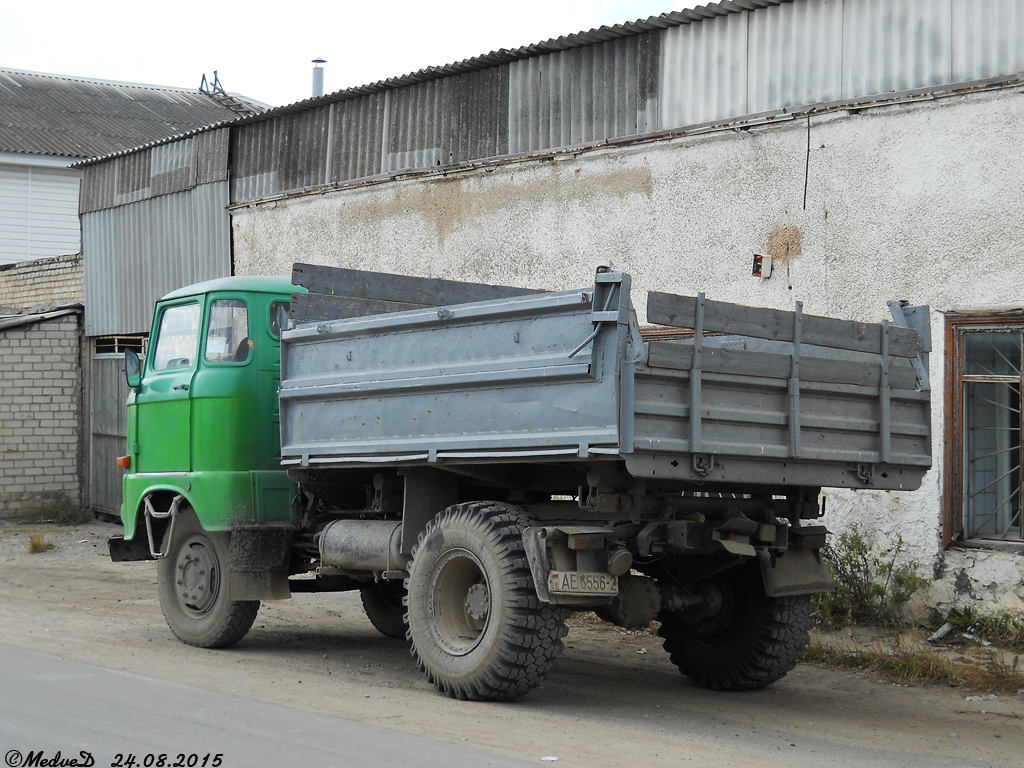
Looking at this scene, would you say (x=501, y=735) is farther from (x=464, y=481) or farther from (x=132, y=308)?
(x=132, y=308)

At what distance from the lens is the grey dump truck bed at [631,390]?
6.18 meters

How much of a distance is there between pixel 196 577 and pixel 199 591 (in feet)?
0.35

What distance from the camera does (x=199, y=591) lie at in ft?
29.3

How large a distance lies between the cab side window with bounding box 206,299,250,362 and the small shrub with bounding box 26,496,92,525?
11.1 metres

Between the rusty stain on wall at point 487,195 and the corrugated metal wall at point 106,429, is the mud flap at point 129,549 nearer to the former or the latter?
the rusty stain on wall at point 487,195

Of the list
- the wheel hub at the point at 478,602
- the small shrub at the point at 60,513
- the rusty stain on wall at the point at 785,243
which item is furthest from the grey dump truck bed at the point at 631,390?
the small shrub at the point at 60,513

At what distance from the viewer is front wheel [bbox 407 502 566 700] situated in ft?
21.7

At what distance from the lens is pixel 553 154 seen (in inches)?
484

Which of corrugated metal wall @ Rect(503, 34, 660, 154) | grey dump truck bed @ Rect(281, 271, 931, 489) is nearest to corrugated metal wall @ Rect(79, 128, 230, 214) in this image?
corrugated metal wall @ Rect(503, 34, 660, 154)

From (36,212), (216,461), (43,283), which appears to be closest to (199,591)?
(216,461)

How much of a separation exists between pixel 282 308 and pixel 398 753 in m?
4.33

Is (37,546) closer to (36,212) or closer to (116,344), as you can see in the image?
(116,344)

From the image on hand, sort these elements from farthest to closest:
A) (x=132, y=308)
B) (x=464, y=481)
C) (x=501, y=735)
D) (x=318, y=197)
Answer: (x=132, y=308)
(x=318, y=197)
(x=464, y=481)
(x=501, y=735)

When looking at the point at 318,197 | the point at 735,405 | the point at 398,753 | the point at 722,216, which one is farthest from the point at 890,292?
the point at 318,197
